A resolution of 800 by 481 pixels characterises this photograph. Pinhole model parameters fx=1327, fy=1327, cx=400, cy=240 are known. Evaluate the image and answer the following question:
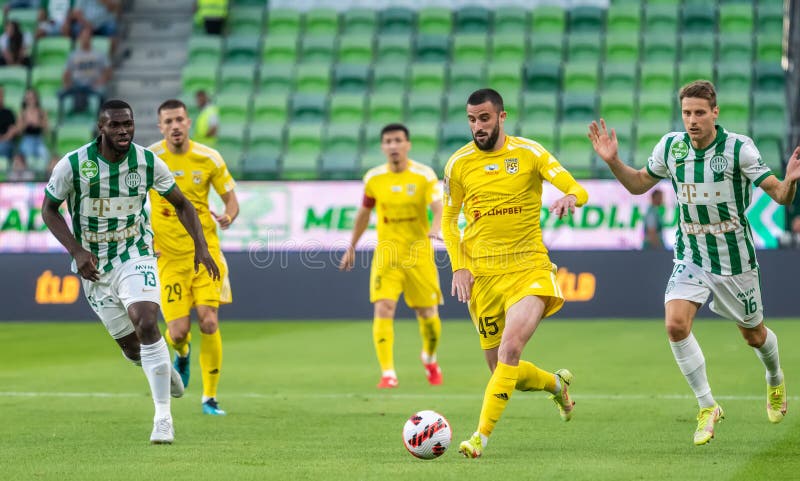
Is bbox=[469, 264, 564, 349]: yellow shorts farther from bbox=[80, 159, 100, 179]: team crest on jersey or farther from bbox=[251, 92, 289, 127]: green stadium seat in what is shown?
bbox=[251, 92, 289, 127]: green stadium seat

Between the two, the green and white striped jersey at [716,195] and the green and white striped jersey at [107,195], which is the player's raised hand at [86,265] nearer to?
the green and white striped jersey at [107,195]

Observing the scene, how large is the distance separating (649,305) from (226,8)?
11402 mm

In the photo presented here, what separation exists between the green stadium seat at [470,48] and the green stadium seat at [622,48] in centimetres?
228

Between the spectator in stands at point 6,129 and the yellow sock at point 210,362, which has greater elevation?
the spectator in stands at point 6,129

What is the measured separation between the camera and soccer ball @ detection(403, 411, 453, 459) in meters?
7.74

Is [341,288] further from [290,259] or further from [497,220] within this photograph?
[497,220]

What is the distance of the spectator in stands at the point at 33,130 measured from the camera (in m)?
22.6

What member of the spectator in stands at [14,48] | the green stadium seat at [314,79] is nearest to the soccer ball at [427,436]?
the green stadium seat at [314,79]

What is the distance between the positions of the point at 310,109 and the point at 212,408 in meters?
14.2

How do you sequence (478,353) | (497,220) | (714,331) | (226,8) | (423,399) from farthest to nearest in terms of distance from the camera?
(226,8)
(714,331)
(478,353)
(423,399)
(497,220)

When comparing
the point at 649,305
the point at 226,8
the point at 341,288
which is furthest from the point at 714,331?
the point at 226,8

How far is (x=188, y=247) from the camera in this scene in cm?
1081

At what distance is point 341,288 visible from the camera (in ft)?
63.6

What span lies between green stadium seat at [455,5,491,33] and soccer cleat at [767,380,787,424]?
1689cm
